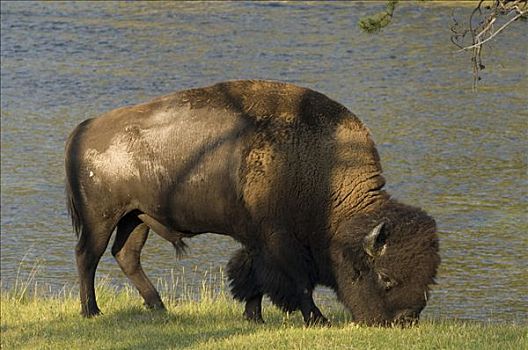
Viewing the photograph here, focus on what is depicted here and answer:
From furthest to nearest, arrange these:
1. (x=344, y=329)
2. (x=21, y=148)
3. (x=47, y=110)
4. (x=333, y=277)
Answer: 1. (x=47, y=110)
2. (x=21, y=148)
3. (x=333, y=277)
4. (x=344, y=329)

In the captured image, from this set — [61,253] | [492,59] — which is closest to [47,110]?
[61,253]

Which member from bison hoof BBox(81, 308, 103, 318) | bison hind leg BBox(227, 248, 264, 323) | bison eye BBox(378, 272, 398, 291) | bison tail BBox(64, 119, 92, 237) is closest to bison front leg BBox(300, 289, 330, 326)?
bison hind leg BBox(227, 248, 264, 323)

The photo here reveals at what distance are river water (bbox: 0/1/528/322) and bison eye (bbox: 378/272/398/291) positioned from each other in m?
1.94

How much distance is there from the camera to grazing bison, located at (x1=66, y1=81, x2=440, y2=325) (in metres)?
9.85

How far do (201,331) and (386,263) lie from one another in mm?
1578

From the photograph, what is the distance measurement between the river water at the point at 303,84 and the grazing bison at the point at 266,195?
189 centimetres

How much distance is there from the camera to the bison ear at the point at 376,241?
9.75 metres

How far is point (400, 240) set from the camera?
973cm

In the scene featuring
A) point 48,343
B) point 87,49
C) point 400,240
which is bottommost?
point 87,49

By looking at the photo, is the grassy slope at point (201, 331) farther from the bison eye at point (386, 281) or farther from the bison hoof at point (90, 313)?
the bison eye at point (386, 281)

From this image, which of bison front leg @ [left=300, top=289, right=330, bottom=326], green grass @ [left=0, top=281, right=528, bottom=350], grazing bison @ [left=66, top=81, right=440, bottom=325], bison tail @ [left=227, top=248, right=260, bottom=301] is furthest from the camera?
bison tail @ [left=227, top=248, right=260, bottom=301]

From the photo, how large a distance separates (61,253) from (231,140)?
220 inches

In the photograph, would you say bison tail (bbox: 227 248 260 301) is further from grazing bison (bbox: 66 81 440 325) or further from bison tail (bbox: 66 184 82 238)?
bison tail (bbox: 66 184 82 238)

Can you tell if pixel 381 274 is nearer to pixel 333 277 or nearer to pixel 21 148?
pixel 333 277
